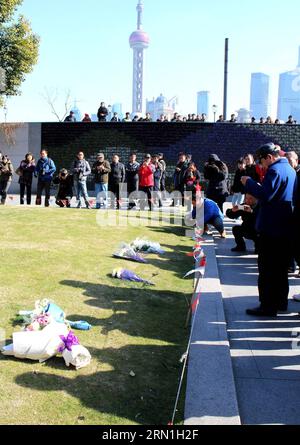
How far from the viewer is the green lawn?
3.49 m

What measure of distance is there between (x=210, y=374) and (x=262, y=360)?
732 mm

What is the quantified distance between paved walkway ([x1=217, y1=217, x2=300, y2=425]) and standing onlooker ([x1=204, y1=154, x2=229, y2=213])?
505 cm

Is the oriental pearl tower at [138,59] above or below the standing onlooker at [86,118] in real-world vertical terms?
above

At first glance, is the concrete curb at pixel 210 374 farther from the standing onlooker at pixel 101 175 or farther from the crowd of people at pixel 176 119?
the crowd of people at pixel 176 119

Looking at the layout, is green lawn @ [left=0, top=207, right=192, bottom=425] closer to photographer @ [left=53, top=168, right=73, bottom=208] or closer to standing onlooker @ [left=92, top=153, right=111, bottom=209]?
photographer @ [left=53, top=168, right=73, bottom=208]

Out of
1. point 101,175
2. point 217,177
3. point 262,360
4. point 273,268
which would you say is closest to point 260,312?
point 273,268

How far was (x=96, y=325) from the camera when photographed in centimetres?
503

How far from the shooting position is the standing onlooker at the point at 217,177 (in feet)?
39.2

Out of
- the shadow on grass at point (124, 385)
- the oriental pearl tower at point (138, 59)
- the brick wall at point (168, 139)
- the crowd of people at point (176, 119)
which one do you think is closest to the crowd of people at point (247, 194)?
the shadow on grass at point (124, 385)

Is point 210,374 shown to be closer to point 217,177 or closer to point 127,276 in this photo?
point 127,276

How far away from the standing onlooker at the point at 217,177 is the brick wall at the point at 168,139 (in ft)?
35.2

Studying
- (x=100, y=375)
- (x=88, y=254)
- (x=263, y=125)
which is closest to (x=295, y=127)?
(x=263, y=125)

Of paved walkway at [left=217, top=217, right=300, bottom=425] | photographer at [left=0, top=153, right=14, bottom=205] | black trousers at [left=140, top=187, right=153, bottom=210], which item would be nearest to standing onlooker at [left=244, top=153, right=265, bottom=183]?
black trousers at [left=140, top=187, right=153, bottom=210]
